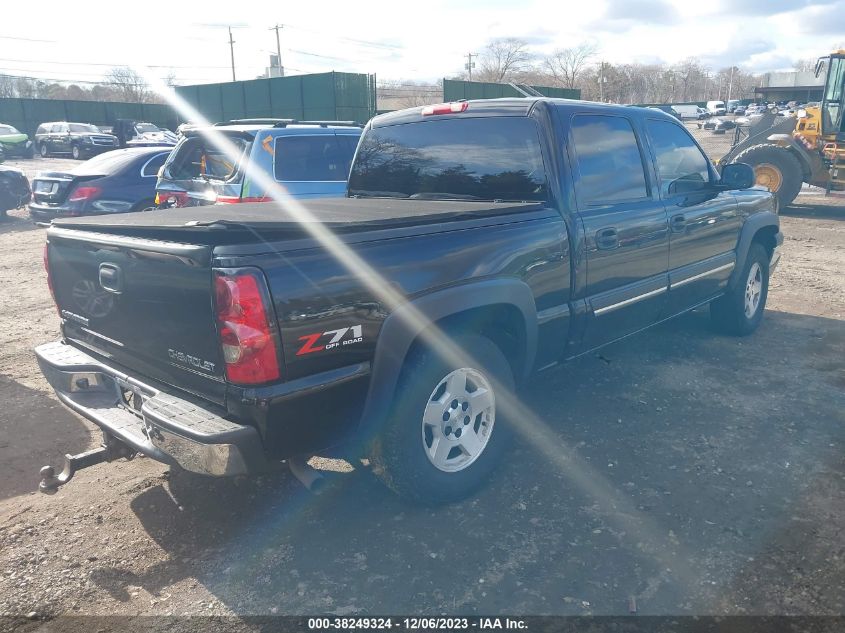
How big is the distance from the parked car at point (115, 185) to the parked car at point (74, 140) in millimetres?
22656

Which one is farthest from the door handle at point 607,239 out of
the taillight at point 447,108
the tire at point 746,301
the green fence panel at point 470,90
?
the green fence panel at point 470,90

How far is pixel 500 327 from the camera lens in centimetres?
356

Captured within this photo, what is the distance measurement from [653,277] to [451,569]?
2.51 m

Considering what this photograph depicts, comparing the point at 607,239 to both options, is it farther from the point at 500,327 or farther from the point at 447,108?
the point at 447,108

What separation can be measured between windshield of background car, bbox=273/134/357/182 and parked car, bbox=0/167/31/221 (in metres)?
9.39

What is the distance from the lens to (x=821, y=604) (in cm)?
261

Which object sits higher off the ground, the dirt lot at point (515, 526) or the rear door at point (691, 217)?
the rear door at point (691, 217)

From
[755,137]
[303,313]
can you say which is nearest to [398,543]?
[303,313]

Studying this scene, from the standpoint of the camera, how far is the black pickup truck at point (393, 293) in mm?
2533

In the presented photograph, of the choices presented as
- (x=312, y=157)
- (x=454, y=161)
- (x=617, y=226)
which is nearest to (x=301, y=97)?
(x=312, y=157)

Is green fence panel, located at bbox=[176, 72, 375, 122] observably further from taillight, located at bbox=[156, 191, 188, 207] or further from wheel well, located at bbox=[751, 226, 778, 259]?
wheel well, located at bbox=[751, 226, 778, 259]

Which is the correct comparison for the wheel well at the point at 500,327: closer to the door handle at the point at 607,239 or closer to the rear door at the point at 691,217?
the door handle at the point at 607,239

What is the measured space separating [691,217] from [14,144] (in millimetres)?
35624

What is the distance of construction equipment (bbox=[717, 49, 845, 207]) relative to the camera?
13.1 m
